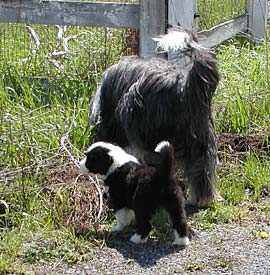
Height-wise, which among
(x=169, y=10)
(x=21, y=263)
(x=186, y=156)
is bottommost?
(x=21, y=263)

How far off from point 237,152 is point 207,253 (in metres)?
1.72

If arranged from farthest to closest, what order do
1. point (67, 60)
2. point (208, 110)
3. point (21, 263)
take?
point (67, 60), point (208, 110), point (21, 263)

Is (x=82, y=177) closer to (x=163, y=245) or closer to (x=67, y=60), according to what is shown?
(x=163, y=245)

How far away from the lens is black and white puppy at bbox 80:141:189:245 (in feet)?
17.5

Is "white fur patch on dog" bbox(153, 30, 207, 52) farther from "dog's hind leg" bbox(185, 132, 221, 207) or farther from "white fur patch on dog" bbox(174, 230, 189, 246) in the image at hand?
"white fur patch on dog" bbox(174, 230, 189, 246)

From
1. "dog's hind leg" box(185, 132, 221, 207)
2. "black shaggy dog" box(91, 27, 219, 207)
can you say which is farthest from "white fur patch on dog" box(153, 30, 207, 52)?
"dog's hind leg" box(185, 132, 221, 207)

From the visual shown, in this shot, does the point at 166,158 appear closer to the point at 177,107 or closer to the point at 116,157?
the point at 116,157

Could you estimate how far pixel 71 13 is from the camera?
748 centimetres

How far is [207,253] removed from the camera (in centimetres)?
537

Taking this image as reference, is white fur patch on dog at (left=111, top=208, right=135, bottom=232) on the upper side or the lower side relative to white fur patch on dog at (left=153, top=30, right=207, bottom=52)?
lower

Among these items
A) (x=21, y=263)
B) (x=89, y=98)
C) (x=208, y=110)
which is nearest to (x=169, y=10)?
(x=89, y=98)

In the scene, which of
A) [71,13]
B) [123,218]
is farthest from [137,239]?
[71,13]

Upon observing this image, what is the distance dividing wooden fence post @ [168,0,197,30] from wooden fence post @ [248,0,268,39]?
266cm

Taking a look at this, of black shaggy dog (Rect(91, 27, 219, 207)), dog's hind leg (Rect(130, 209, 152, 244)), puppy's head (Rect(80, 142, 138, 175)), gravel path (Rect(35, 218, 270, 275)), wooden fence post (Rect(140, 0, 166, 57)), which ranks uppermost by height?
wooden fence post (Rect(140, 0, 166, 57))
